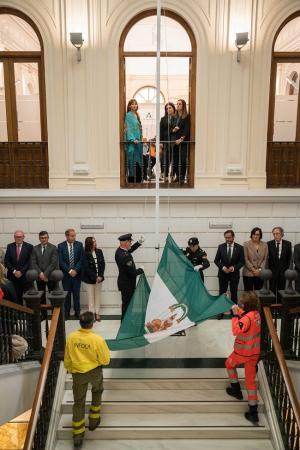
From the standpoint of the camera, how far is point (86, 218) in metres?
8.38

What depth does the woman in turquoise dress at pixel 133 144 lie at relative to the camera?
8281mm

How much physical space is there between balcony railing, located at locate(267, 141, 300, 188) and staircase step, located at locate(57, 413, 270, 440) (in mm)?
4586

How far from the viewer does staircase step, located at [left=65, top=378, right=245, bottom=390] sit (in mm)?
5820

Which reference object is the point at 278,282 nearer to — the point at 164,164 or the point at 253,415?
the point at 164,164

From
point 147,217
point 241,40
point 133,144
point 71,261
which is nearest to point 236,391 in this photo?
point 71,261

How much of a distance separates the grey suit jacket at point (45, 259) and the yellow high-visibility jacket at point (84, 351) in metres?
3.03

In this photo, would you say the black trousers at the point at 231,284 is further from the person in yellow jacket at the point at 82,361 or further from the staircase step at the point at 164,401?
the person in yellow jacket at the point at 82,361

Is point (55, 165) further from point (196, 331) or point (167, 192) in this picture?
point (196, 331)

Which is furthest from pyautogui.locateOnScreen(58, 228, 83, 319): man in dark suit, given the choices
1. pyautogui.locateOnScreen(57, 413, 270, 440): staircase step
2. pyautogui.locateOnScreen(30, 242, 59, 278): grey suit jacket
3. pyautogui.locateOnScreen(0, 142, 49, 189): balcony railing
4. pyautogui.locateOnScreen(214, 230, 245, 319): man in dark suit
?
pyautogui.locateOnScreen(57, 413, 270, 440): staircase step

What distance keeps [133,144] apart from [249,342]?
14.8 ft

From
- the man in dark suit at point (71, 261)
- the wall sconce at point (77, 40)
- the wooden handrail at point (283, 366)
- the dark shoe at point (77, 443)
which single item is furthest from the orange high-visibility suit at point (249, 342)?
the wall sconce at point (77, 40)

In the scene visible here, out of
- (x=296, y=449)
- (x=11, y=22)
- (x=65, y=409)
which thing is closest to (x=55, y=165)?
(x=11, y=22)

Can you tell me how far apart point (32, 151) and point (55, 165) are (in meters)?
0.52

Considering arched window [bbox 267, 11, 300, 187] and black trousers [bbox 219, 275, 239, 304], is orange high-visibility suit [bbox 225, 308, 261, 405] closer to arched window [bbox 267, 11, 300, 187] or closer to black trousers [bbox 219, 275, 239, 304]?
black trousers [bbox 219, 275, 239, 304]
